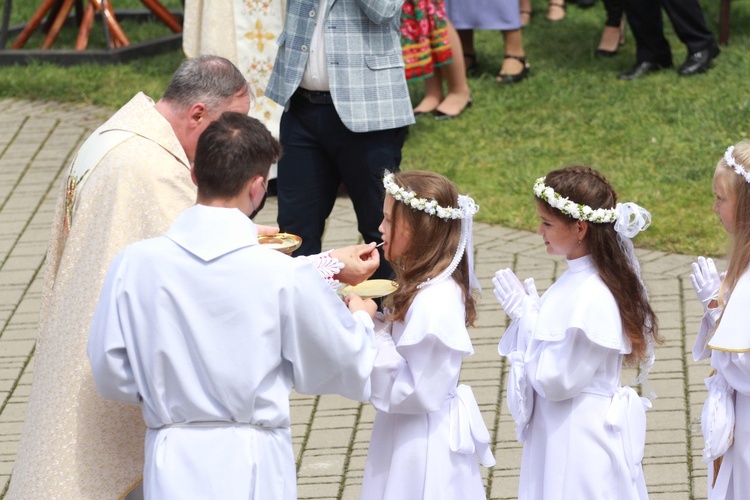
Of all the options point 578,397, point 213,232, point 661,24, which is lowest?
point 661,24

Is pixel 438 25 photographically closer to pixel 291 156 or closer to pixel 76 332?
pixel 291 156

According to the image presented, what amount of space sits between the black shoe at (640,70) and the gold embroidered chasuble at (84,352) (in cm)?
672

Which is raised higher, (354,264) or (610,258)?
(354,264)

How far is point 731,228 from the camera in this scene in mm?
3926

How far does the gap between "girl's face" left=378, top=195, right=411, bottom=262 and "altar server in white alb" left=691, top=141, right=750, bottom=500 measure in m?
1.00

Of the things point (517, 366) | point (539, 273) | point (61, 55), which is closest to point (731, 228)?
point (517, 366)

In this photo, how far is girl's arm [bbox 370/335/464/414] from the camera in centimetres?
373

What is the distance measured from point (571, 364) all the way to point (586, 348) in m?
0.07

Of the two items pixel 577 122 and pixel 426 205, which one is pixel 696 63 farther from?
pixel 426 205

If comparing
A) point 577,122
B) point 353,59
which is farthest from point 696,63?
point 353,59

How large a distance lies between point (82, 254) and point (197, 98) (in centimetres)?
60

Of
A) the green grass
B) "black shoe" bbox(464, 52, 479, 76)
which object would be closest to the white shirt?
the green grass

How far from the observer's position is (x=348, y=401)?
18.5 feet

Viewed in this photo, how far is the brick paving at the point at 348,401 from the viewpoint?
196 inches
